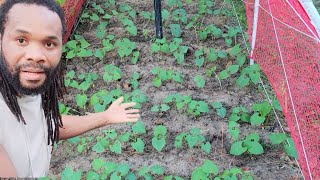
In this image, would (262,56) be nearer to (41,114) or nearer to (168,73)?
(168,73)

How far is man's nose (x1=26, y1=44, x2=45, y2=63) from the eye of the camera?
161 centimetres

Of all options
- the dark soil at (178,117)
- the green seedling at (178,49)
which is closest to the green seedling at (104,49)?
the dark soil at (178,117)

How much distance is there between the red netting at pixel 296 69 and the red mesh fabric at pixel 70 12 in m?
1.76

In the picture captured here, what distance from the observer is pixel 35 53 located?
5.28 ft

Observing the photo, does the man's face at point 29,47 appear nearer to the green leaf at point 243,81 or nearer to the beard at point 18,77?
the beard at point 18,77

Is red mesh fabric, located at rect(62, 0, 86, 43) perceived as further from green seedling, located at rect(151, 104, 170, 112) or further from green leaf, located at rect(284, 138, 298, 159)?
green leaf, located at rect(284, 138, 298, 159)

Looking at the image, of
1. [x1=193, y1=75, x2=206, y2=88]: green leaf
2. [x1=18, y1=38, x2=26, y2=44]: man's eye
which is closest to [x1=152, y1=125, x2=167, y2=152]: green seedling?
[x1=193, y1=75, x2=206, y2=88]: green leaf

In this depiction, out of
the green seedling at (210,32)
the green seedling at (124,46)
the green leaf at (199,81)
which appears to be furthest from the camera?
the green seedling at (210,32)

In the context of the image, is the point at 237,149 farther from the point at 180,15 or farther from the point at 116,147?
the point at 180,15

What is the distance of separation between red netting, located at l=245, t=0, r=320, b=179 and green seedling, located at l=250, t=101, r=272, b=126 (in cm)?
24

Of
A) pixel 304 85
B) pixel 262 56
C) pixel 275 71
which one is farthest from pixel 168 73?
pixel 304 85

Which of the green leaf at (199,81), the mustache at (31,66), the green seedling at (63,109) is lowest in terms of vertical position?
the green seedling at (63,109)

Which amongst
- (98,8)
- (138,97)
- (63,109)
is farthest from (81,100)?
(98,8)

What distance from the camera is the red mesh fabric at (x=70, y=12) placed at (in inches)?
182
